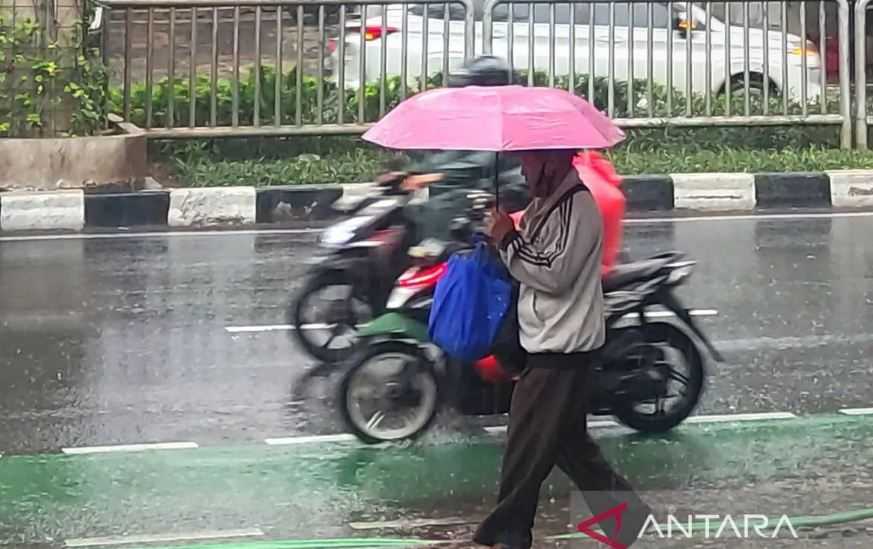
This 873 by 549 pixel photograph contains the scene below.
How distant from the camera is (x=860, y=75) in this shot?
45.1 feet

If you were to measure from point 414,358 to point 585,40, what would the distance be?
26.1 ft

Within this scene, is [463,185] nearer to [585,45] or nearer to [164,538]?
[164,538]

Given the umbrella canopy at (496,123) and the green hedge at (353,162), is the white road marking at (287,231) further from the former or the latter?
the umbrella canopy at (496,123)

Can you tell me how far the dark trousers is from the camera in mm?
4402

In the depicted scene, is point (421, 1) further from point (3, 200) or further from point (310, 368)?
point (310, 368)

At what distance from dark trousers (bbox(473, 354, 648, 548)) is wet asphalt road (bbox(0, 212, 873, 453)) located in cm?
181

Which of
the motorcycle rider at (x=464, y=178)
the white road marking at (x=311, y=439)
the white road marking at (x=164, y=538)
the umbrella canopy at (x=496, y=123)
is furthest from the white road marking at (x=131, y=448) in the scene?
the umbrella canopy at (x=496, y=123)

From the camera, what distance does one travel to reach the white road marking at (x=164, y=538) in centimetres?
499

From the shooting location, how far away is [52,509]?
5301 millimetres

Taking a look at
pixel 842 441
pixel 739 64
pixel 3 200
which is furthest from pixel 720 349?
pixel 739 64

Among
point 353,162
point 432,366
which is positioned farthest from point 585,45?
point 432,366

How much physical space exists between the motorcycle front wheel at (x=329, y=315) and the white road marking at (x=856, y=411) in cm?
195

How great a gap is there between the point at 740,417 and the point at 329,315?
5.74 ft

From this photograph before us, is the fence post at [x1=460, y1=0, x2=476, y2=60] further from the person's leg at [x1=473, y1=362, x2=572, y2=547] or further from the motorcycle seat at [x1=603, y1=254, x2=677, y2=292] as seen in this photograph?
the person's leg at [x1=473, y1=362, x2=572, y2=547]
